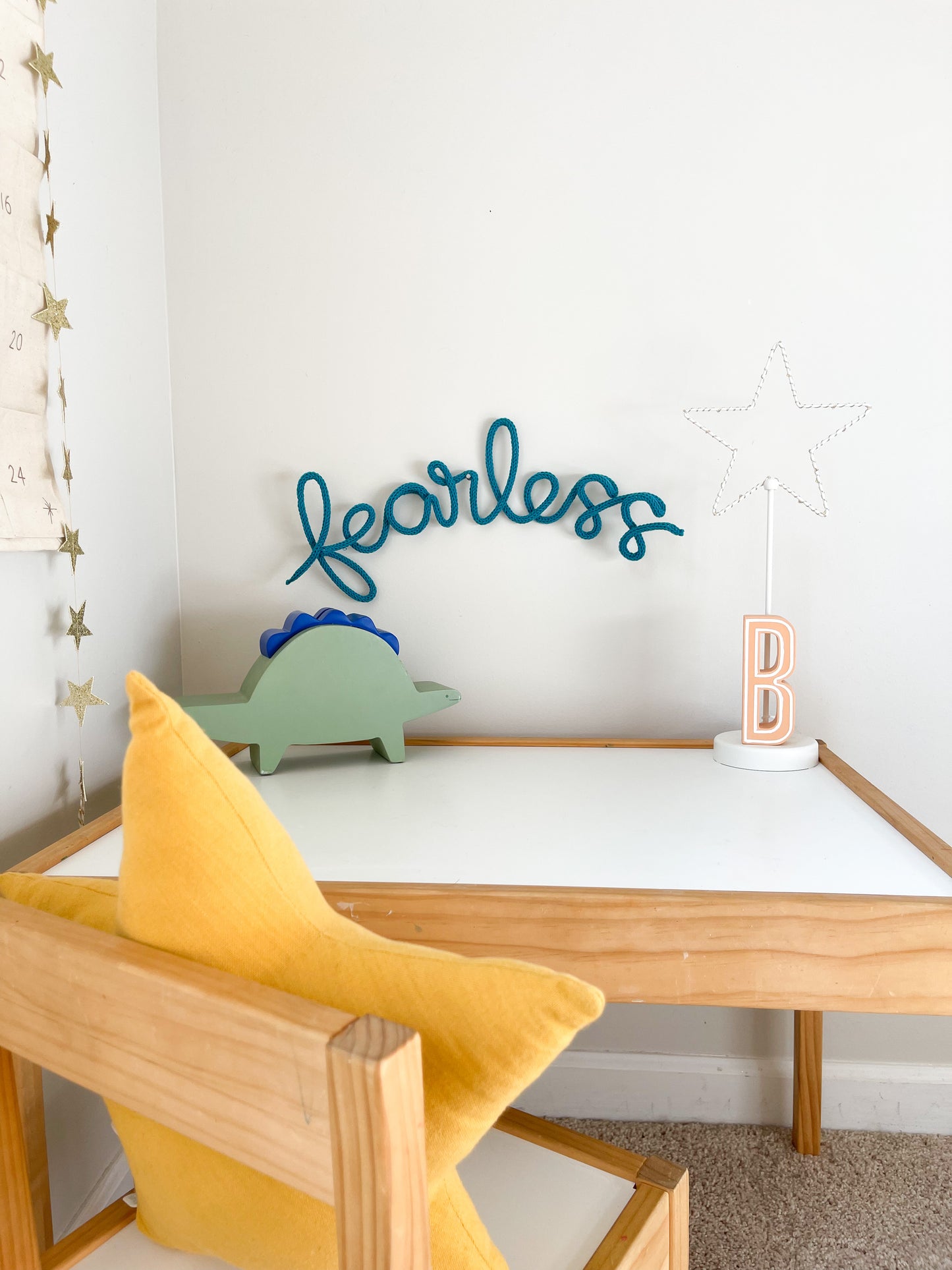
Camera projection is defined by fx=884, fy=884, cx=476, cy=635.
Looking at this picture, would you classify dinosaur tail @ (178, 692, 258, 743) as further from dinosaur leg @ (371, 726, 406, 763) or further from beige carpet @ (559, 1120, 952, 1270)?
beige carpet @ (559, 1120, 952, 1270)

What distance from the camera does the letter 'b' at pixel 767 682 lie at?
120cm

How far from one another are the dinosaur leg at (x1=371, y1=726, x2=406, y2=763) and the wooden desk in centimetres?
13

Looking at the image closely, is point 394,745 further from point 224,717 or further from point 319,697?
point 224,717

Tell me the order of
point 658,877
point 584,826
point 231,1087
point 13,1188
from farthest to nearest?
1. point 584,826
2. point 658,877
3. point 13,1188
4. point 231,1087

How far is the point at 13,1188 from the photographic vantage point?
23.6 inches

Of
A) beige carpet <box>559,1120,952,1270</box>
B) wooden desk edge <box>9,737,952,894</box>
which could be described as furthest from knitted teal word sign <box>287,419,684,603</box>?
beige carpet <box>559,1120,952,1270</box>

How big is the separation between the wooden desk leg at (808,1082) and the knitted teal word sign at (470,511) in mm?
759

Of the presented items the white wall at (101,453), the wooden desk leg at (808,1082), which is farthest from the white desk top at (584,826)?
the wooden desk leg at (808,1082)

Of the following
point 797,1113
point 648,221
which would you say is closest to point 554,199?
point 648,221

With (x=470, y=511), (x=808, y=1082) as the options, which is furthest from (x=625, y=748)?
(x=808, y=1082)

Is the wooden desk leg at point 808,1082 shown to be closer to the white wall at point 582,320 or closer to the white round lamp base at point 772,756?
the white wall at point 582,320

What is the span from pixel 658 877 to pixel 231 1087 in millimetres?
495

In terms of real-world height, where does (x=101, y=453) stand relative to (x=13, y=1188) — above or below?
above

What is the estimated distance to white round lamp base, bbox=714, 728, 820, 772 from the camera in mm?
1169
